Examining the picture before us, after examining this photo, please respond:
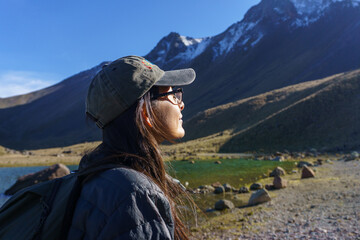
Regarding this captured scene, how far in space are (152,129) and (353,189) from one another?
14.8m

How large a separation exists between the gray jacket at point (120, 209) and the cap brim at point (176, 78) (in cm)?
87

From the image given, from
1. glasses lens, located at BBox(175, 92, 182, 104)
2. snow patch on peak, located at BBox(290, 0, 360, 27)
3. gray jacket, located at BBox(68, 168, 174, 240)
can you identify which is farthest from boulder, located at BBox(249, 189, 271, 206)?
snow patch on peak, located at BBox(290, 0, 360, 27)

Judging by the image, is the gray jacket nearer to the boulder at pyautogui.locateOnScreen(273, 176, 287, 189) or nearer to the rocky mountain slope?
the boulder at pyautogui.locateOnScreen(273, 176, 287, 189)

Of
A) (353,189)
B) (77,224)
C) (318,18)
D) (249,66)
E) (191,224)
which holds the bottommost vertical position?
(353,189)

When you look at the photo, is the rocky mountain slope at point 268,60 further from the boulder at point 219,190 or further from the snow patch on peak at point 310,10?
the boulder at point 219,190

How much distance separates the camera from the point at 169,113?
241cm

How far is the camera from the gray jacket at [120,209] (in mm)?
1482

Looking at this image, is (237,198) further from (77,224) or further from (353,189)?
(77,224)

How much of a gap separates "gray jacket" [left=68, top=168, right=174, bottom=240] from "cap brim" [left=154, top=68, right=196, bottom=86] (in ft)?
2.86

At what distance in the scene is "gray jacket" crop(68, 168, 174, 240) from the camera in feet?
4.86

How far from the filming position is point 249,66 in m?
155

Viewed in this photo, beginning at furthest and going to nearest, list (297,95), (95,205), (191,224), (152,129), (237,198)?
1. (297,95)
2. (237,198)
3. (191,224)
4. (152,129)
5. (95,205)

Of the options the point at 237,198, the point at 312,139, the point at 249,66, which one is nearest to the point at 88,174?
the point at 237,198

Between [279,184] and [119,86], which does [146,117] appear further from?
[279,184]
